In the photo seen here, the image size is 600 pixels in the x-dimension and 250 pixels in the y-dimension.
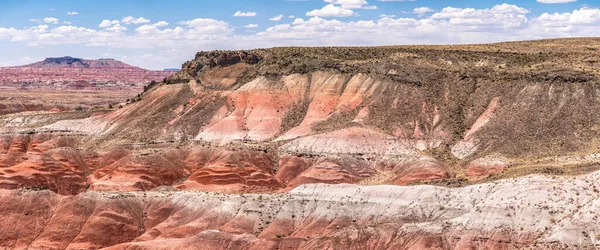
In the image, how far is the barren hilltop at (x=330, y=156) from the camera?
2339 inches

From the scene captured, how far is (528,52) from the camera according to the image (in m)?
114

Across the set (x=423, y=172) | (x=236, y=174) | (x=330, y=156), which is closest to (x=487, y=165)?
(x=423, y=172)

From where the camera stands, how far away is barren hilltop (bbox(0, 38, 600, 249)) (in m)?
59.4

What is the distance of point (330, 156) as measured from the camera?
8794cm

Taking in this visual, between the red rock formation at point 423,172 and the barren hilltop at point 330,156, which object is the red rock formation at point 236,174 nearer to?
the barren hilltop at point 330,156

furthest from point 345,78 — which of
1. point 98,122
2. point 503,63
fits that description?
point 98,122

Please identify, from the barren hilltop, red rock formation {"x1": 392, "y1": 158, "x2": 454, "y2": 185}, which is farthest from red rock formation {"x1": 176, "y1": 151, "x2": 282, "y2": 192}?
red rock formation {"x1": 392, "y1": 158, "x2": 454, "y2": 185}

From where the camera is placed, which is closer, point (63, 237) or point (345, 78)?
point (63, 237)

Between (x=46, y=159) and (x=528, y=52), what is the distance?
254ft

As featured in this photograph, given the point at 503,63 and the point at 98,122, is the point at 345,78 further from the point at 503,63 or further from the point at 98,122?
the point at 98,122

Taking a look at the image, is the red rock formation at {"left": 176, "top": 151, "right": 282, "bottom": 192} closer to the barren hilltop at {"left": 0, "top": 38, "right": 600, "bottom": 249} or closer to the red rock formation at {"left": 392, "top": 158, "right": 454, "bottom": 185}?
the barren hilltop at {"left": 0, "top": 38, "right": 600, "bottom": 249}

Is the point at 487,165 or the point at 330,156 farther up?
the point at 330,156

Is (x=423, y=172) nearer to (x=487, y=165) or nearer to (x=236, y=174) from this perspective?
(x=487, y=165)

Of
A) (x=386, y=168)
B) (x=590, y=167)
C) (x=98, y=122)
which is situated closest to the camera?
(x=590, y=167)
